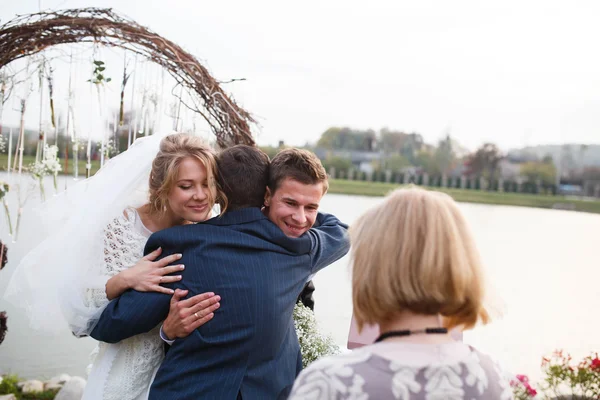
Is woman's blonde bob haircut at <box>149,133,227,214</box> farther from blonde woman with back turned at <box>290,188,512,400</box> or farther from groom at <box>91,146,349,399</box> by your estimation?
blonde woman with back turned at <box>290,188,512,400</box>

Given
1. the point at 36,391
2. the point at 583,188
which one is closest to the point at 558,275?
the point at 36,391

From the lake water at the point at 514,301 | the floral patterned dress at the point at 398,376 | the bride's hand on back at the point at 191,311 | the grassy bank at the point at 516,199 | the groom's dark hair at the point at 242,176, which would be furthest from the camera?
the grassy bank at the point at 516,199

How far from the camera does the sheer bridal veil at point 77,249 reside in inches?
104

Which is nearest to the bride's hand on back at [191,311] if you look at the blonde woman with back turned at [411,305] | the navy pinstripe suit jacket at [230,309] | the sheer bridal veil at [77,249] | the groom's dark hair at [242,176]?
the navy pinstripe suit jacket at [230,309]

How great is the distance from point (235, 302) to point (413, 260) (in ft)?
2.96

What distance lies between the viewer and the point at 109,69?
14.7 ft

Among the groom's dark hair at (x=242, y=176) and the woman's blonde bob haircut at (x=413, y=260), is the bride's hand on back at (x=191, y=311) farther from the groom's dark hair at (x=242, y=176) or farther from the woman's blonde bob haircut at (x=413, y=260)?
the woman's blonde bob haircut at (x=413, y=260)

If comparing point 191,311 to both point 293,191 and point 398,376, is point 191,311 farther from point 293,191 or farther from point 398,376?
point 398,376

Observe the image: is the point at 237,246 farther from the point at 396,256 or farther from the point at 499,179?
the point at 499,179

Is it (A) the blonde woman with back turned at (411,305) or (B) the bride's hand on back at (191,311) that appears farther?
(B) the bride's hand on back at (191,311)

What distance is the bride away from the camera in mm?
2553

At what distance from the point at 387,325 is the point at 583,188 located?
61047mm

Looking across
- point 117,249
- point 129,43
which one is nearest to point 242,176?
point 117,249

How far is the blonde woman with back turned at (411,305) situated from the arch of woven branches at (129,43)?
257 cm
